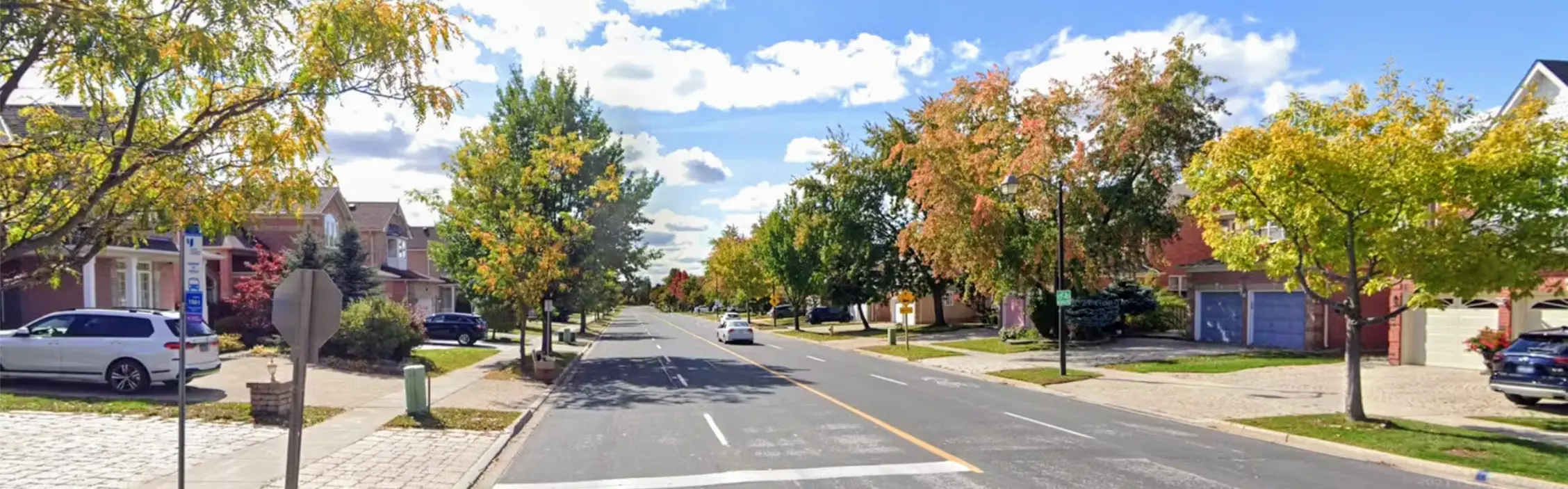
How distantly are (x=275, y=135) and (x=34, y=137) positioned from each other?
158cm

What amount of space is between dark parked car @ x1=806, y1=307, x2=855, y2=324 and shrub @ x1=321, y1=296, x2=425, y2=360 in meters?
46.2

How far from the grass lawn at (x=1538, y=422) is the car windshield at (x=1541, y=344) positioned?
57.7 inches

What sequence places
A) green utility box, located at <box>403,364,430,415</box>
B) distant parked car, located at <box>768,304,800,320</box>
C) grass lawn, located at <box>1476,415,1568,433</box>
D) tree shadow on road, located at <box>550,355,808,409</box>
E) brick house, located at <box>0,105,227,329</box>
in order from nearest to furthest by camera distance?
grass lawn, located at <box>1476,415,1568,433</box>, green utility box, located at <box>403,364,430,415</box>, tree shadow on road, located at <box>550,355,808,409</box>, brick house, located at <box>0,105,227,329</box>, distant parked car, located at <box>768,304,800,320</box>

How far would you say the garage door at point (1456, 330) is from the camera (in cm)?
2262

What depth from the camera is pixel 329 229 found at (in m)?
42.0

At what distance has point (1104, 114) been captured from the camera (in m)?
31.8

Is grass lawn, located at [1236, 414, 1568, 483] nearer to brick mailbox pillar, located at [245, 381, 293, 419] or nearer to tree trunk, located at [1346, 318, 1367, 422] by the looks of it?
tree trunk, located at [1346, 318, 1367, 422]

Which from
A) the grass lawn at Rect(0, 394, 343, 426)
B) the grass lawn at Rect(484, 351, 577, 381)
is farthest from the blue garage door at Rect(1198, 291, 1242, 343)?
the grass lawn at Rect(0, 394, 343, 426)

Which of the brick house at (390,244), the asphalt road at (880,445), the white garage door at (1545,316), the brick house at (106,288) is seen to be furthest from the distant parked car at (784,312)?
the white garage door at (1545,316)

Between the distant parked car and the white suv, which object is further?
the distant parked car

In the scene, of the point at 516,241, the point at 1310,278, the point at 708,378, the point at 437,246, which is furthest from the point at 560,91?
the point at 1310,278

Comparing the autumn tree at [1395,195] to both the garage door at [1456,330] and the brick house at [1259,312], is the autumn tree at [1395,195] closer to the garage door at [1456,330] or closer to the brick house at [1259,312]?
the garage door at [1456,330]

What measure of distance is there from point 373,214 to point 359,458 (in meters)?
43.8

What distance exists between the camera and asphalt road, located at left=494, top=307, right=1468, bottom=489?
32.2 feet
